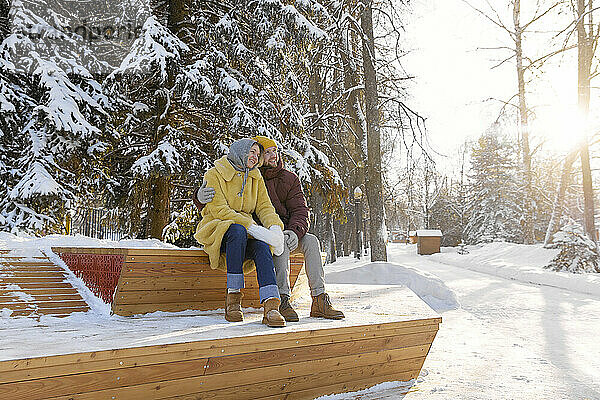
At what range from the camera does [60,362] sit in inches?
74.5

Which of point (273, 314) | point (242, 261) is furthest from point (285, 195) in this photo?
point (273, 314)

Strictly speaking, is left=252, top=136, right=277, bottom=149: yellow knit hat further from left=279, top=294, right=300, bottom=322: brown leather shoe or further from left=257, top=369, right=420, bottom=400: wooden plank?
left=257, top=369, right=420, bottom=400: wooden plank

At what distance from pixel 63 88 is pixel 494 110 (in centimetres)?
1722

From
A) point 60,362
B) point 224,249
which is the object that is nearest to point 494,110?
point 224,249

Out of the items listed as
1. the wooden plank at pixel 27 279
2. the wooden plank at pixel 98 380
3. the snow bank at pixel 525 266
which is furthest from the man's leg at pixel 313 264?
the snow bank at pixel 525 266

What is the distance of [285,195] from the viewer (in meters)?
3.89

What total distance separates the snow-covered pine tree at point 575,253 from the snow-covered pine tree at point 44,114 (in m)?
11.6

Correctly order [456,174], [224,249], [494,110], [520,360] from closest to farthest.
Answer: [224,249] < [520,360] < [494,110] < [456,174]

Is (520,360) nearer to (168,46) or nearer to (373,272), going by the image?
(373,272)

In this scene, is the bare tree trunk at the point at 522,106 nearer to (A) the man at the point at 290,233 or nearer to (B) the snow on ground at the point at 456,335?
(B) the snow on ground at the point at 456,335

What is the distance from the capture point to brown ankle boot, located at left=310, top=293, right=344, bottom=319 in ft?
10.6

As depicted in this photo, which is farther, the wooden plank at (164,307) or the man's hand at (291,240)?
the man's hand at (291,240)

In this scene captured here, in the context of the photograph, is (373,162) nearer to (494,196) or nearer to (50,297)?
(50,297)

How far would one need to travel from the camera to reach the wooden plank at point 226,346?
1.87 m
